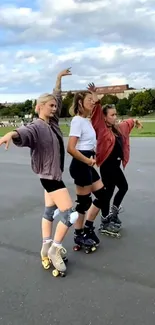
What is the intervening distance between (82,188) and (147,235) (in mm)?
1115

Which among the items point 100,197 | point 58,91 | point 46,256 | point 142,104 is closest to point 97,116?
point 58,91

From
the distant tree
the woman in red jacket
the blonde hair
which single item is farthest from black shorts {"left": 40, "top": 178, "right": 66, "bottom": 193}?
the distant tree

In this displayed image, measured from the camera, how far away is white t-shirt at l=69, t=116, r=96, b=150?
473 centimetres

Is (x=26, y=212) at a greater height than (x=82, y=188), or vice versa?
(x=82, y=188)

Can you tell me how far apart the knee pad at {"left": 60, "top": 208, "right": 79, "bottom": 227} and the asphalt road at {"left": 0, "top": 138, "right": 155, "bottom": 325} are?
A: 468 millimetres

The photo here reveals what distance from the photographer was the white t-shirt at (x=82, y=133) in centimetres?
473

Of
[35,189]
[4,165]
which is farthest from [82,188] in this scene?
[4,165]

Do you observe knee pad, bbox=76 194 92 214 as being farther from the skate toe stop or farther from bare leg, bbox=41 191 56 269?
the skate toe stop

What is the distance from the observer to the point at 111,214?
5789 millimetres

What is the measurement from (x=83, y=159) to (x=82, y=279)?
1.23 meters

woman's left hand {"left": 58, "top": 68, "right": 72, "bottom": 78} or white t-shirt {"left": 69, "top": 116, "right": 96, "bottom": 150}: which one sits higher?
woman's left hand {"left": 58, "top": 68, "right": 72, "bottom": 78}

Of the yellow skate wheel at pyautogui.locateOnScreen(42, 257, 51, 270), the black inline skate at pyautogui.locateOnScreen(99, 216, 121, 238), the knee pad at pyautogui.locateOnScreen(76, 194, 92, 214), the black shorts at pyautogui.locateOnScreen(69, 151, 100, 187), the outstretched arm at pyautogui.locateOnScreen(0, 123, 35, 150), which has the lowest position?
the black inline skate at pyautogui.locateOnScreen(99, 216, 121, 238)

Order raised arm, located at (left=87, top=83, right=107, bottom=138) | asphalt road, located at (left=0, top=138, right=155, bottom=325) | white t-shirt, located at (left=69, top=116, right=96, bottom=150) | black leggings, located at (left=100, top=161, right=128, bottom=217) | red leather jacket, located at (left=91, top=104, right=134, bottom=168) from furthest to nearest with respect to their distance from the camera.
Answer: black leggings, located at (left=100, top=161, right=128, bottom=217) → red leather jacket, located at (left=91, top=104, right=134, bottom=168) → raised arm, located at (left=87, top=83, right=107, bottom=138) → white t-shirt, located at (left=69, top=116, right=96, bottom=150) → asphalt road, located at (left=0, top=138, right=155, bottom=325)

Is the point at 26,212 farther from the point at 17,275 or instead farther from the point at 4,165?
the point at 4,165
